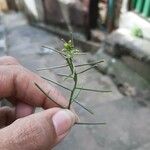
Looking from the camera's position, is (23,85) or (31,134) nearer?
(31,134)

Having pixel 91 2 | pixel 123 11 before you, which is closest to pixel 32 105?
pixel 123 11

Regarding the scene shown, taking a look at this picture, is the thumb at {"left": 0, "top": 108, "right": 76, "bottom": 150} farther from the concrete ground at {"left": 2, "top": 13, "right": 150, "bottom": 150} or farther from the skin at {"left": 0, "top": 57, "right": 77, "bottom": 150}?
the concrete ground at {"left": 2, "top": 13, "right": 150, "bottom": 150}

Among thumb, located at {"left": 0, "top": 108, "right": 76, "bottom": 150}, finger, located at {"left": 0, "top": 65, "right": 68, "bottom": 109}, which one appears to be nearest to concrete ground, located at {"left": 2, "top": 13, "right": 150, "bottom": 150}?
finger, located at {"left": 0, "top": 65, "right": 68, "bottom": 109}

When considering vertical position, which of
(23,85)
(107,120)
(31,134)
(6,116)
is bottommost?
(107,120)

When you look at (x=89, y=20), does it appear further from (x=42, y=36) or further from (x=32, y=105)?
(x=32, y=105)

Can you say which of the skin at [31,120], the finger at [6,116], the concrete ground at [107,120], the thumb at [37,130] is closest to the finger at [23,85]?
the skin at [31,120]

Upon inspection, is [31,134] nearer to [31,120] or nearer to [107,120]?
[31,120]

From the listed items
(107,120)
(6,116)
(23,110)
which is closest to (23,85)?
(23,110)
